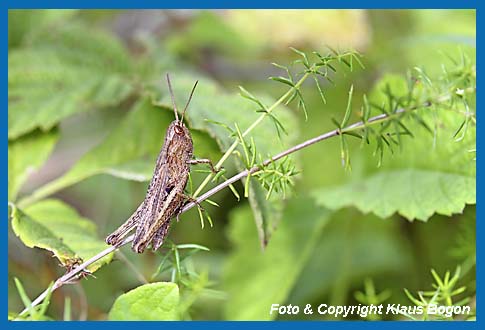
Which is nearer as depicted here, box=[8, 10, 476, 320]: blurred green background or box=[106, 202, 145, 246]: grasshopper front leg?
box=[106, 202, 145, 246]: grasshopper front leg

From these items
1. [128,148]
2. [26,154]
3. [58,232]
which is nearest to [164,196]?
[58,232]

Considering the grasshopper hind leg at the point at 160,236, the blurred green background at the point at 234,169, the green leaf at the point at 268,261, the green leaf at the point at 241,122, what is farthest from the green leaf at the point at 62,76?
the grasshopper hind leg at the point at 160,236

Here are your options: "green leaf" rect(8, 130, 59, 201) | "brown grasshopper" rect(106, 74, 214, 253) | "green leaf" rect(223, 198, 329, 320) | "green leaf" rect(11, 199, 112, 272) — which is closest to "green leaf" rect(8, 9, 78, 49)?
"green leaf" rect(8, 130, 59, 201)

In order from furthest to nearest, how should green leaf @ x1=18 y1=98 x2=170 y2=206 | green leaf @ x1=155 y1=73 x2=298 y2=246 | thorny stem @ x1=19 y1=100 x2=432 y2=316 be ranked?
green leaf @ x1=18 y1=98 x2=170 y2=206 → green leaf @ x1=155 y1=73 x2=298 y2=246 → thorny stem @ x1=19 y1=100 x2=432 y2=316

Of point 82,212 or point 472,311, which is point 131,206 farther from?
point 472,311

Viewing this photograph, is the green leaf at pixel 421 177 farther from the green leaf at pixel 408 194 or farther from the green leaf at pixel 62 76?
the green leaf at pixel 62 76

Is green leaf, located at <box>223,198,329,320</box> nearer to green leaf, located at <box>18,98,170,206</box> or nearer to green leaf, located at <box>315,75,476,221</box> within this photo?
green leaf, located at <box>315,75,476,221</box>

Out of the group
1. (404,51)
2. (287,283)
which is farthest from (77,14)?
(287,283)
